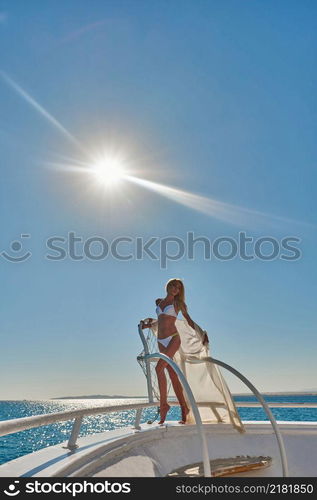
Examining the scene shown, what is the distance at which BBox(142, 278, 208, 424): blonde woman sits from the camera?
5098 mm

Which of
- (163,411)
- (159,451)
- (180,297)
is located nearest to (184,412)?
(163,411)

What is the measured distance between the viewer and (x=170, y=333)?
16.8ft

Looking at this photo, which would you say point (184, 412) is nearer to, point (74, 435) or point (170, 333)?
point (170, 333)

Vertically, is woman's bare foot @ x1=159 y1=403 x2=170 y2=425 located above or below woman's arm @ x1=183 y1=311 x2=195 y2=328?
below

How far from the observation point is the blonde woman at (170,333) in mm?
5098

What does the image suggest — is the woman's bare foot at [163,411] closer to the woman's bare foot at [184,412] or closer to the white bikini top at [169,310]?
the woman's bare foot at [184,412]

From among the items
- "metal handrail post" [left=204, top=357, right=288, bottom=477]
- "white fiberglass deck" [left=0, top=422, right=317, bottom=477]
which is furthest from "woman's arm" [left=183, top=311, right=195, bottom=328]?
"white fiberglass deck" [left=0, top=422, right=317, bottom=477]

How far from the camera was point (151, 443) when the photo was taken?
4.79 meters

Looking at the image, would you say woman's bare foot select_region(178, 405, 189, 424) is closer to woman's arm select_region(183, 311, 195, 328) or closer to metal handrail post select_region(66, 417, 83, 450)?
woman's arm select_region(183, 311, 195, 328)

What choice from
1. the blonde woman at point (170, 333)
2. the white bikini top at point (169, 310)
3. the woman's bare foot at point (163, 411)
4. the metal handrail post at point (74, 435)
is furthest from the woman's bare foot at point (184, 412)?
the metal handrail post at point (74, 435)
